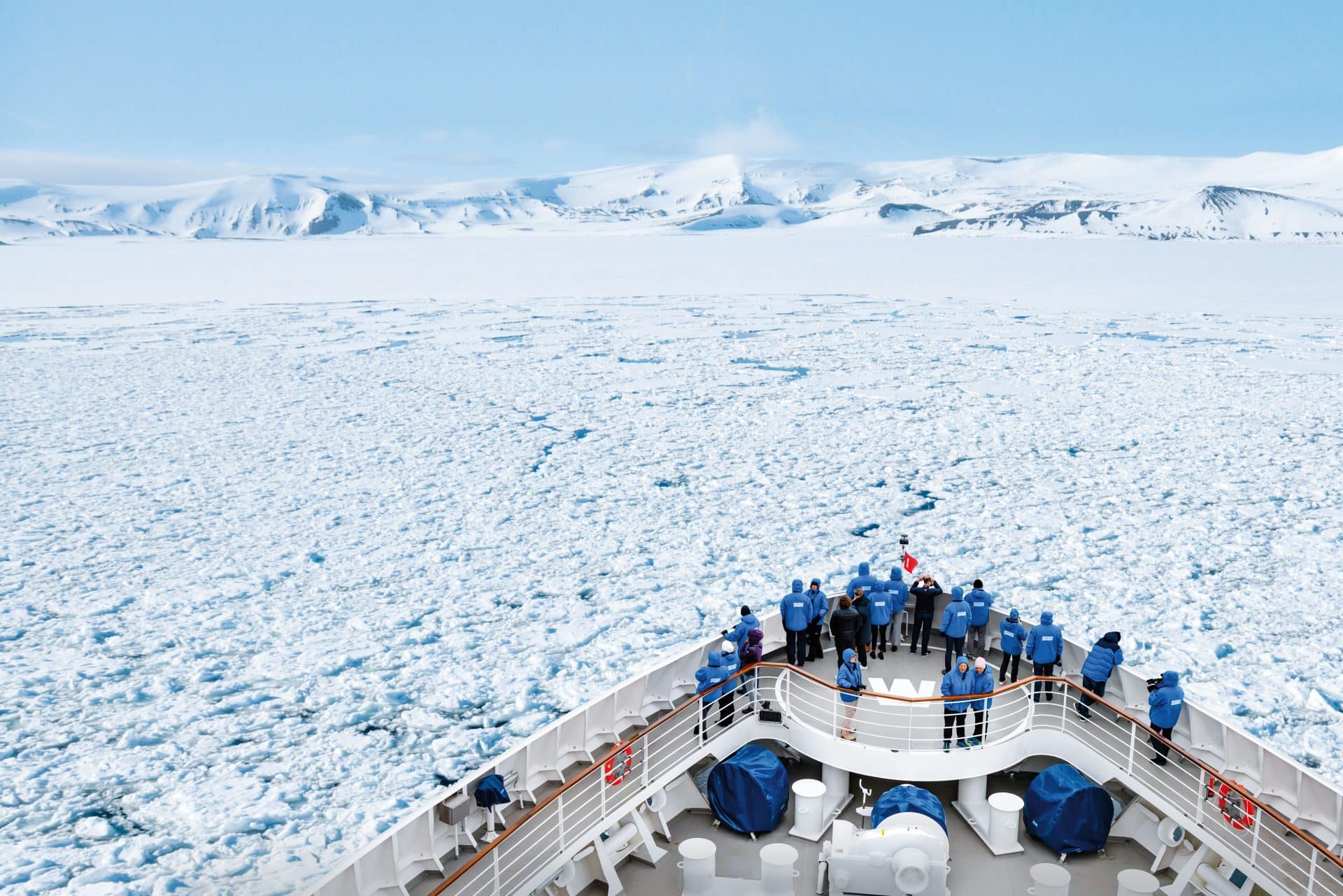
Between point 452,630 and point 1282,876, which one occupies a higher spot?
point 1282,876

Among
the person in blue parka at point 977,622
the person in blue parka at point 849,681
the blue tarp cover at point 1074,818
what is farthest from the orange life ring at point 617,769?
the person in blue parka at point 977,622

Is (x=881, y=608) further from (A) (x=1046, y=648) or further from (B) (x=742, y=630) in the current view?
(A) (x=1046, y=648)

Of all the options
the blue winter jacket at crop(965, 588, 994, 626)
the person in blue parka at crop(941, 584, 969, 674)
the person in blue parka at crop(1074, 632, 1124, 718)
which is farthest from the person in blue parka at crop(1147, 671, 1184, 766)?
the blue winter jacket at crop(965, 588, 994, 626)

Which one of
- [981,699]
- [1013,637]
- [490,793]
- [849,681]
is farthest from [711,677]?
[1013,637]

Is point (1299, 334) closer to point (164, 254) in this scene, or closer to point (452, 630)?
point (452, 630)

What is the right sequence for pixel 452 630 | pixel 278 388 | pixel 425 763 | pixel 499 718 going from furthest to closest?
pixel 278 388, pixel 452 630, pixel 499 718, pixel 425 763

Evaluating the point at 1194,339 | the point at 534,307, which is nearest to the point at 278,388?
the point at 534,307
